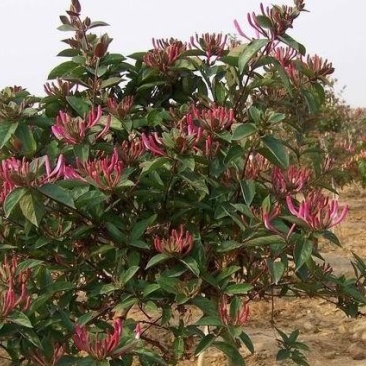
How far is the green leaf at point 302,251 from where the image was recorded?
2.09m

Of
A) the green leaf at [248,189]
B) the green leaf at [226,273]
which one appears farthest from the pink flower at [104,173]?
the green leaf at [226,273]

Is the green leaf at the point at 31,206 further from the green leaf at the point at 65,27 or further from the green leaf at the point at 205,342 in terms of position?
the green leaf at the point at 65,27

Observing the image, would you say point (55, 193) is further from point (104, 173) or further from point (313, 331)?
point (313, 331)

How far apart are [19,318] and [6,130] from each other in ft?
2.51

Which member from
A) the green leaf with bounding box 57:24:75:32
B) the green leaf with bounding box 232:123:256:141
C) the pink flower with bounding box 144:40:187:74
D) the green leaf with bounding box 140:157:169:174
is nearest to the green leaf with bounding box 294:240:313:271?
the green leaf with bounding box 232:123:256:141

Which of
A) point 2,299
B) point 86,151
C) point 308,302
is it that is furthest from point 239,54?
point 308,302

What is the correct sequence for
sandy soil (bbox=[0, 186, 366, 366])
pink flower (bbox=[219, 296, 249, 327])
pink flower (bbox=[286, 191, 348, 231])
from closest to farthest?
pink flower (bbox=[286, 191, 348, 231]), pink flower (bbox=[219, 296, 249, 327]), sandy soil (bbox=[0, 186, 366, 366])

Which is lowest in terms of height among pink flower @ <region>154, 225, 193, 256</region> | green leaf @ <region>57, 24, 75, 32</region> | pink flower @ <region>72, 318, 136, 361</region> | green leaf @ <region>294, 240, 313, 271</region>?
pink flower @ <region>72, 318, 136, 361</region>

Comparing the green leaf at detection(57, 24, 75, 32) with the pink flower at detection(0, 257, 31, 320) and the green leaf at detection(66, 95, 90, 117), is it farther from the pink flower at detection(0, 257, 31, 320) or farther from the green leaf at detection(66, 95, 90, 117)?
the pink flower at detection(0, 257, 31, 320)

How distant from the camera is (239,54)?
102 inches

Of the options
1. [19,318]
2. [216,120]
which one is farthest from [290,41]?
[19,318]

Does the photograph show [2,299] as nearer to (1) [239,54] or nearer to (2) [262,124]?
(2) [262,124]

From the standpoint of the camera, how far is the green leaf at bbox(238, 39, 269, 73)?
2387 millimetres

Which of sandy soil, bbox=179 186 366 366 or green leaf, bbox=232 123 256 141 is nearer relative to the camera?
green leaf, bbox=232 123 256 141
